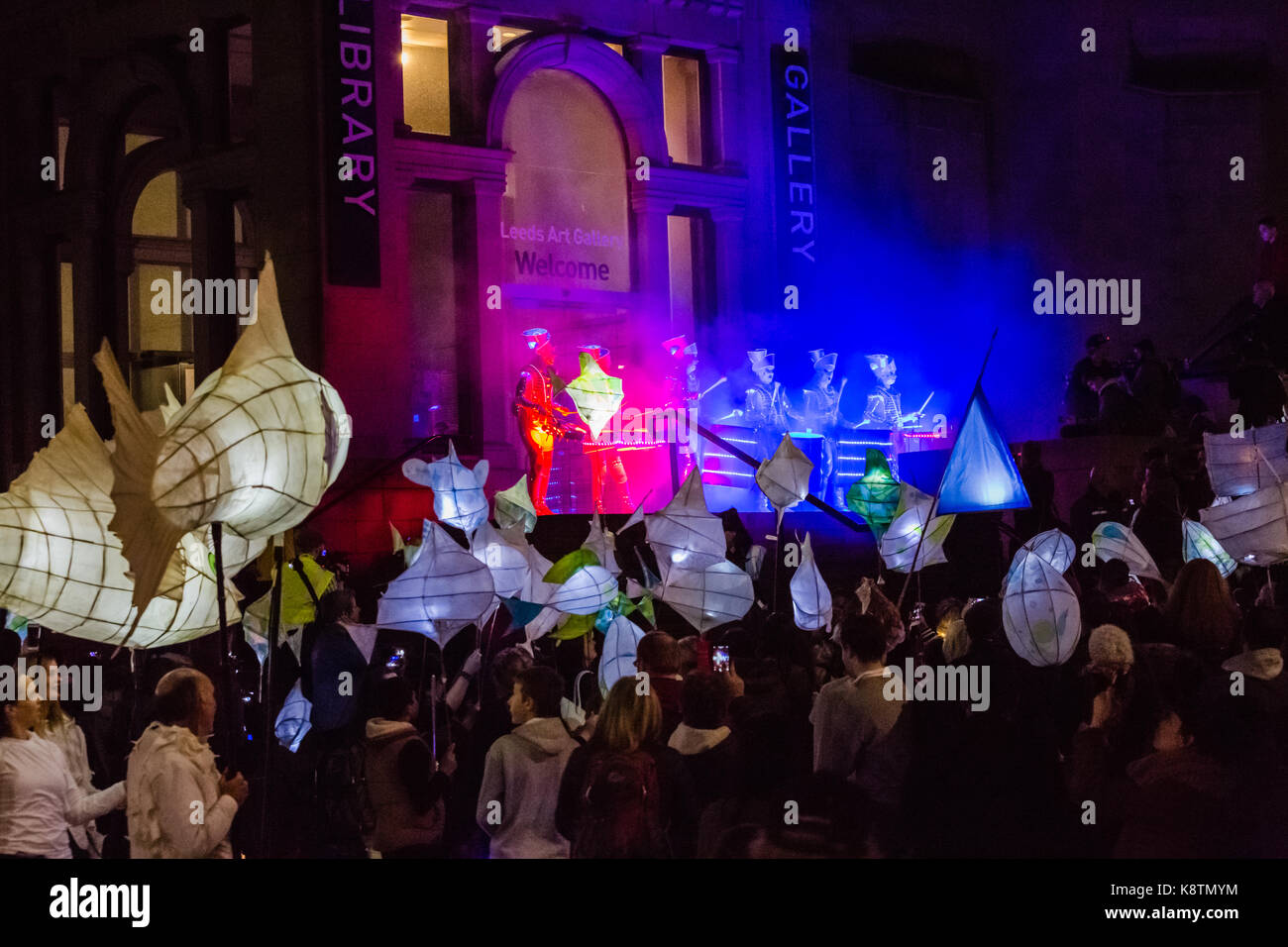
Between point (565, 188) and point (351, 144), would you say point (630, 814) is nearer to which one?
point (351, 144)

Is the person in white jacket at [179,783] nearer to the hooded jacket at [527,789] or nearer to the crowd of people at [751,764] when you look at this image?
the crowd of people at [751,764]

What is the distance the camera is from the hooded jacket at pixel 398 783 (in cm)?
703

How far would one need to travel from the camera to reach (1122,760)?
6555 mm

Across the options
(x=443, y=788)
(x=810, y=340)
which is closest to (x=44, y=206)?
(x=810, y=340)

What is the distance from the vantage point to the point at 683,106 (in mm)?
23328

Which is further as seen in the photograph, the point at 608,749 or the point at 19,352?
the point at 19,352

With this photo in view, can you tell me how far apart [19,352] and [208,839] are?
1812 centimetres

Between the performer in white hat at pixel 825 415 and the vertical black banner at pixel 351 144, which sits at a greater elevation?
the vertical black banner at pixel 351 144

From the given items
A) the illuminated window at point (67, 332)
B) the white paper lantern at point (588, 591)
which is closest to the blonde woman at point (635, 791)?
the white paper lantern at point (588, 591)

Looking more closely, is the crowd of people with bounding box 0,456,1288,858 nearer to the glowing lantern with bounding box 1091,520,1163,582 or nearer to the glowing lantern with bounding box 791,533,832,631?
the glowing lantern with bounding box 791,533,832,631

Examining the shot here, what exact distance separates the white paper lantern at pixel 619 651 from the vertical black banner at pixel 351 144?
1100cm

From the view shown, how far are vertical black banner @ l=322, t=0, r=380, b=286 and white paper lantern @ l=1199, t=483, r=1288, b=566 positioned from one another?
11.4m

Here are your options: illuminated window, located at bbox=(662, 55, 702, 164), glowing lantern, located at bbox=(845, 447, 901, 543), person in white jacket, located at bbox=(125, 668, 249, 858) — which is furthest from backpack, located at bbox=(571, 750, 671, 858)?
illuminated window, located at bbox=(662, 55, 702, 164)
